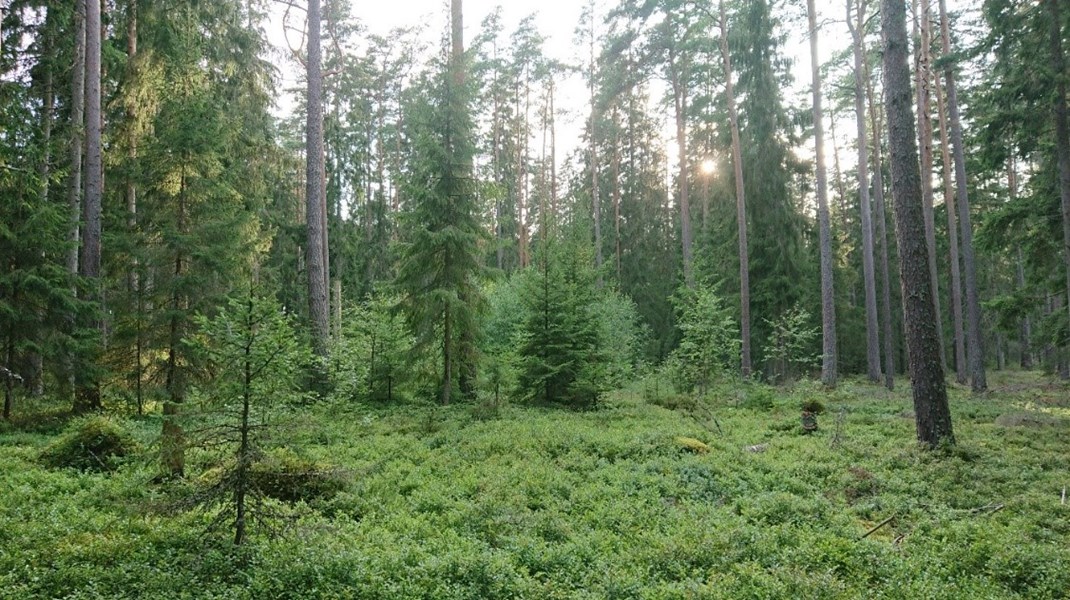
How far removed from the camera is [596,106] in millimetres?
30156

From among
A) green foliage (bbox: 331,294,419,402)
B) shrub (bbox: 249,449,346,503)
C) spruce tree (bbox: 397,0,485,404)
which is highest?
spruce tree (bbox: 397,0,485,404)

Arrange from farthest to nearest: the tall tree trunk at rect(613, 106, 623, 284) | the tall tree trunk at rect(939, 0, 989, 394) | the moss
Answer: the tall tree trunk at rect(613, 106, 623, 284)
the tall tree trunk at rect(939, 0, 989, 394)
the moss

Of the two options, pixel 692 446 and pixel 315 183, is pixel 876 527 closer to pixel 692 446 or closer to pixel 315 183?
pixel 692 446

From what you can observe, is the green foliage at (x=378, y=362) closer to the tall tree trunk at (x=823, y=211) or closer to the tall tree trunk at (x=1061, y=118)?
the tall tree trunk at (x=823, y=211)

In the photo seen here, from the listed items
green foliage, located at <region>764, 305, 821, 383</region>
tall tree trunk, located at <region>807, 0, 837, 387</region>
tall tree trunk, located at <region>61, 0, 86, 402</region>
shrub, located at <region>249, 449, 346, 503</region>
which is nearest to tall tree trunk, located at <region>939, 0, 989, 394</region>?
tall tree trunk, located at <region>807, 0, 837, 387</region>

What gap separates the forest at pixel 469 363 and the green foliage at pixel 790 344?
47cm

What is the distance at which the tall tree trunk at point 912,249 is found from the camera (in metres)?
9.77

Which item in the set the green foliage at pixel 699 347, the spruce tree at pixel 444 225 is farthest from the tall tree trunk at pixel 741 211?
the spruce tree at pixel 444 225

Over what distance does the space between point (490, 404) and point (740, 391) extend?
9.09 meters

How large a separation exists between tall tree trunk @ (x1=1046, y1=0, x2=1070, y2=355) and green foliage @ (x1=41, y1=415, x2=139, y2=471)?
1786 cm

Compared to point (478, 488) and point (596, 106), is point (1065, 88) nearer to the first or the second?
point (478, 488)

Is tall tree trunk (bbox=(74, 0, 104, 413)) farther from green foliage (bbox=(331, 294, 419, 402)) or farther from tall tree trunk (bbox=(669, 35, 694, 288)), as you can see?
tall tree trunk (bbox=(669, 35, 694, 288))

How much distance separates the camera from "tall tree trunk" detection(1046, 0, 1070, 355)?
1212 centimetres

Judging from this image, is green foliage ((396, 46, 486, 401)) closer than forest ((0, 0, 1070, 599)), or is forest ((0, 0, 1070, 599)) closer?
forest ((0, 0, 1070, 599))
